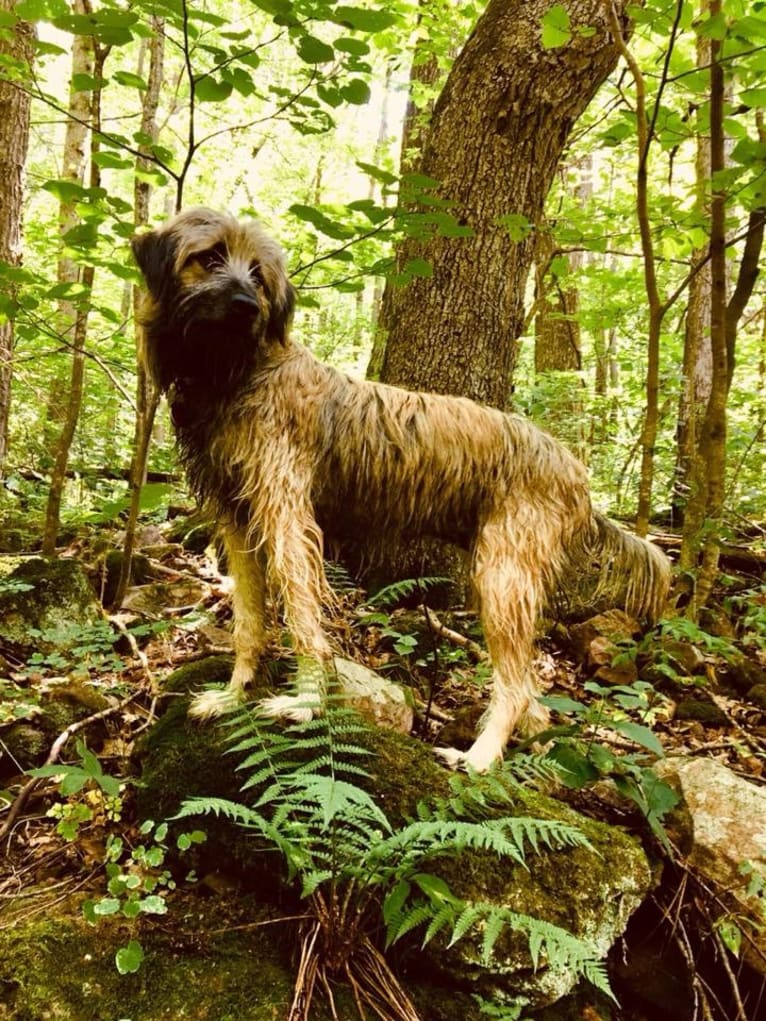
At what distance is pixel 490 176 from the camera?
14.6ft

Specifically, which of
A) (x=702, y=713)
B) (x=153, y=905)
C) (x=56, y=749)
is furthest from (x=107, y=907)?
(x=702, y=713)

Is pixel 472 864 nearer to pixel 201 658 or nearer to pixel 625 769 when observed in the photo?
pixel 625 769

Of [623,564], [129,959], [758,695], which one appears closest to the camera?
[129,959]

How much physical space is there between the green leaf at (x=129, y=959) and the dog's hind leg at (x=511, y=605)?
175 centimetres

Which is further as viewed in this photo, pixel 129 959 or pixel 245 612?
pixel 245 612

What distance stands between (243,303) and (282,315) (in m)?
0.43

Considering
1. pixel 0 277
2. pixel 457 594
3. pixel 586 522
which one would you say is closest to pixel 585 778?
pixel 586 522

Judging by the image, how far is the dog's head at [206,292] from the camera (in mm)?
2721

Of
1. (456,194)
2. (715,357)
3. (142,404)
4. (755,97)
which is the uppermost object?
(755,97)

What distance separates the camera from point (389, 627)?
4.24 meters

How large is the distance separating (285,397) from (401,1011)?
90.4 inches

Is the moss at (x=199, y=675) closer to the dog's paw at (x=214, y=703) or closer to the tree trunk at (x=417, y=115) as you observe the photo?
the dog's paw at (x=214, y=703)

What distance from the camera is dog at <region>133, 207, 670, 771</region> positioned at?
2.86 m

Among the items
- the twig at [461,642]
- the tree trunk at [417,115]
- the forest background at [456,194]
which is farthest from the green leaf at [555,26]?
the tree trunk at [417,115]
